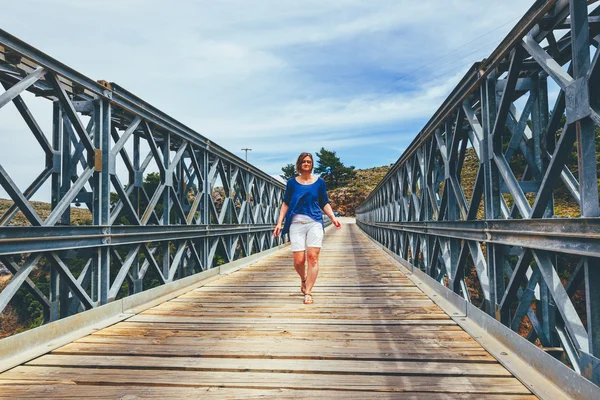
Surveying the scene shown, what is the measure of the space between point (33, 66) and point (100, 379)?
264 centimetres

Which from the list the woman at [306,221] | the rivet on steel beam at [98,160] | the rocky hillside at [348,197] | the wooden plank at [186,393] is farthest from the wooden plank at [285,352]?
the rocky hillside at [348,197]

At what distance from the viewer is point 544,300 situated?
405cm

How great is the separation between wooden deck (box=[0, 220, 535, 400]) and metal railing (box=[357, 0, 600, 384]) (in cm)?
59

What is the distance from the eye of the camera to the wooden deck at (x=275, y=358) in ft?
8.51

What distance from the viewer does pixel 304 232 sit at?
18.0 ft

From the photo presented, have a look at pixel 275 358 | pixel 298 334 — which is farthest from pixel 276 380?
pixel 298 334

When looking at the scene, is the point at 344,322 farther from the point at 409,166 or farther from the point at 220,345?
the point at 409,166

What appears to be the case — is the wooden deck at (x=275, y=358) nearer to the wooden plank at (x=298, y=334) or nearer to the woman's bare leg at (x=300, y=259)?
the wooden plank at (x=298, y=334)

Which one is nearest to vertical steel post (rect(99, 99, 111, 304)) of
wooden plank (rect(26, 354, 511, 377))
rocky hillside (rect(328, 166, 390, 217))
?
wooden plank (rect(26, 354, 511, 377))

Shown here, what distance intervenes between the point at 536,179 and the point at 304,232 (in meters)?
2.61

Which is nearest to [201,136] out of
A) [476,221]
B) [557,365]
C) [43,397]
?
[476,221]

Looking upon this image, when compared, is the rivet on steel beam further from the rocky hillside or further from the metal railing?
the rocky hillside

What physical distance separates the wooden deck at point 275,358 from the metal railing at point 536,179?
23.1 inches

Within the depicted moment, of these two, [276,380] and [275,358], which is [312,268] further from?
[276,380]
